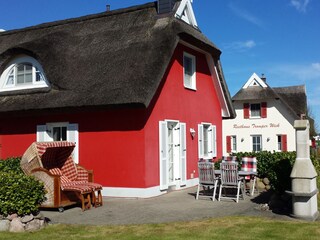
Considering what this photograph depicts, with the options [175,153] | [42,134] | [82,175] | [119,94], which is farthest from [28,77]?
[175,153]

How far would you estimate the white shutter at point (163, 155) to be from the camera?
12.4 m

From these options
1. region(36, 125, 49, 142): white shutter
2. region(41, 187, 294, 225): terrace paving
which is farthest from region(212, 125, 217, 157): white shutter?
region(36, 125, 49, 142): white shutter

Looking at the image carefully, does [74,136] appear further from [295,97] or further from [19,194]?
[295,97]

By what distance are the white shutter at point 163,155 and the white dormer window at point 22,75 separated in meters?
4.20

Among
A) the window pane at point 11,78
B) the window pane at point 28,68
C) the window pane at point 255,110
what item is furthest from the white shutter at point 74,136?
the window pane at point 255,110

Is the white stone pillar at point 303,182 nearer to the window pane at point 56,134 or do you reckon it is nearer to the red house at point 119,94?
the red house at point 119,94

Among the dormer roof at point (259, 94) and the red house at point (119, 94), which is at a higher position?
the dormer roof at point (259, 94)

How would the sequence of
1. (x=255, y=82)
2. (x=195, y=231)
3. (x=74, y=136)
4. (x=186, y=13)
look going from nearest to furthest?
(x=195, y=231) → (x=74, y=136) → (x=186, y=13) → (x=255, y=82)

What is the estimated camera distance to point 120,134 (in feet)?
39.0

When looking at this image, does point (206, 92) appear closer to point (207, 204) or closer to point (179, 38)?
point (179, 38)

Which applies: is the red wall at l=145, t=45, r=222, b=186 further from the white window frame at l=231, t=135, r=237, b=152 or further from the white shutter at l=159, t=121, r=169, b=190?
the white window frame at l=231, t=135, r=237, b=152

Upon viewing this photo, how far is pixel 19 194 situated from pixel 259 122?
28.8m

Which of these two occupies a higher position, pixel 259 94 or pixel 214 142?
pixel 259 94

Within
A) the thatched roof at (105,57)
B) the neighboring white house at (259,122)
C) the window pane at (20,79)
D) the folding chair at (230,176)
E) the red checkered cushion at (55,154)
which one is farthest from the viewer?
the neighboring white house at (259,122)
